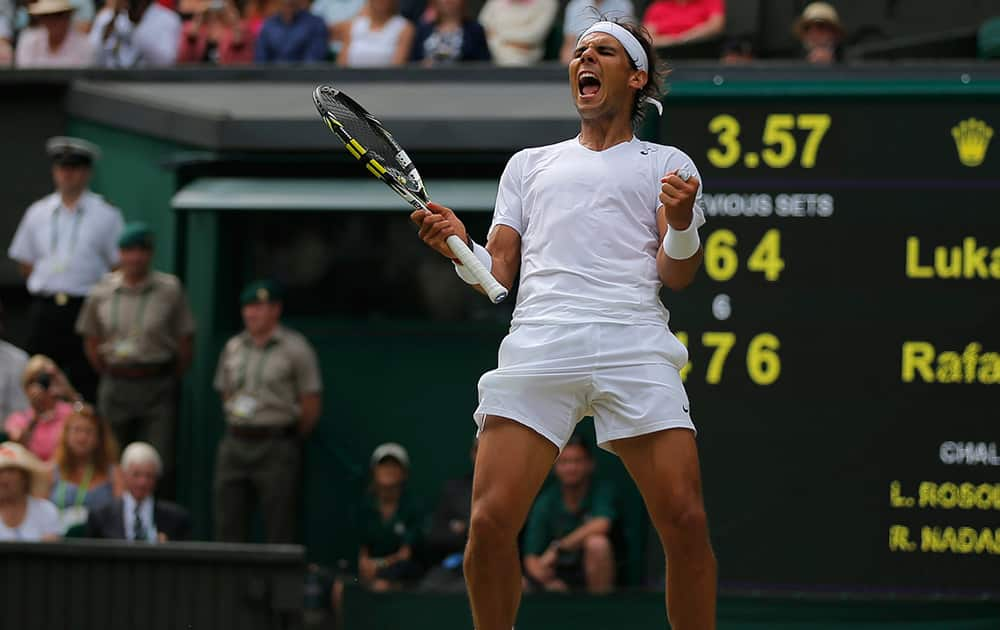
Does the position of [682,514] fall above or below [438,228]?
below

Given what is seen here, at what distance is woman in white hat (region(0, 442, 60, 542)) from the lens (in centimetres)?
943

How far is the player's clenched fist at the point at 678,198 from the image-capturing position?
5.23m

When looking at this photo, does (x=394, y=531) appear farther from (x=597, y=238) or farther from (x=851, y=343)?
(x=597, y=238)

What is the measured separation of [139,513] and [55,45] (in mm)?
4434

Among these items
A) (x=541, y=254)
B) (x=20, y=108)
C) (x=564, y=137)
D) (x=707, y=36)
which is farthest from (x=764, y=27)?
(x=541, y=254)

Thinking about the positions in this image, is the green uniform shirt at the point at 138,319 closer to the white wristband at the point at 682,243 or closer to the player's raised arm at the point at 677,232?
the player's raised arm at the point at 677,232

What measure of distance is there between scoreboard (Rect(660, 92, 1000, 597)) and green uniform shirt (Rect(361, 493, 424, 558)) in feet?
8.71

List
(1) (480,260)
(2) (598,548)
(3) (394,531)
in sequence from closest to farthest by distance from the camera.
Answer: (1) (480,260) < (2) (598,548) < (3) (394,531)

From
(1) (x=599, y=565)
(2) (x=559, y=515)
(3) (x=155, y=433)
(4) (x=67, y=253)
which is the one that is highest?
(4) (x=67, y=253)

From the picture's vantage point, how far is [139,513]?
9727 mm

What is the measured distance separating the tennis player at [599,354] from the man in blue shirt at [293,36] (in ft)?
22.4

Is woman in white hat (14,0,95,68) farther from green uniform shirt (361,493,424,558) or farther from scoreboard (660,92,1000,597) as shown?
Answer: scoreboard (660,92,1000,597)

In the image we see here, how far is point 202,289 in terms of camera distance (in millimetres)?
11953

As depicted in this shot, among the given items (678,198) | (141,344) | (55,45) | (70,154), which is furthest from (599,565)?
(55,45)
